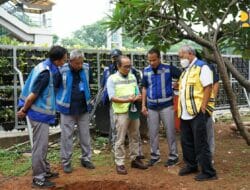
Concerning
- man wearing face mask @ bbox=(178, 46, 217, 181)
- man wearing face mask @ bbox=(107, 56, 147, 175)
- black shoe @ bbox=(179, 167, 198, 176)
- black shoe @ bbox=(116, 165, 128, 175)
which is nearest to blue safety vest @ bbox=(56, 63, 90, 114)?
man wearing face mask @ bbox=(107, 56, 147, 175)

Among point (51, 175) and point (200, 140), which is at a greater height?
point (200, 140)

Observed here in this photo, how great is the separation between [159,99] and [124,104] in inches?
22.4

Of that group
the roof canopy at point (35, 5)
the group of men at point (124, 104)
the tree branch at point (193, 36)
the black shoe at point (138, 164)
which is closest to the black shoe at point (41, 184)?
the group of men at point (124, 104)

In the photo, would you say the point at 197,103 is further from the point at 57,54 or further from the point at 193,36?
the point at 57,54

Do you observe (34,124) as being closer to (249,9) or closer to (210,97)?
(210,97)

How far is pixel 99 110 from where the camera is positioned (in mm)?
9398

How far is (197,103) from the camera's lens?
6164mm

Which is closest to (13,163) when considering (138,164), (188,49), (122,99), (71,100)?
(71,100)

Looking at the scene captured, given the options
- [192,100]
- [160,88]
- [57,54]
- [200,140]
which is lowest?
[200,140]

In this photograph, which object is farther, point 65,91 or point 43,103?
point 65,91

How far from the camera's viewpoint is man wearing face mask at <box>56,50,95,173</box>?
6.87 metres

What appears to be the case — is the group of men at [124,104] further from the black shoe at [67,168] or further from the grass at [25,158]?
the grass at [25,158]

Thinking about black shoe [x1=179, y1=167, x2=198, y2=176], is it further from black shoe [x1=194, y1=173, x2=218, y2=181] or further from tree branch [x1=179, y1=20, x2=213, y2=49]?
tree branch [x1=179, y1=20, x2=213, y2=49]

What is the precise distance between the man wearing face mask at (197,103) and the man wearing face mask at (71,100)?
4.98ft
